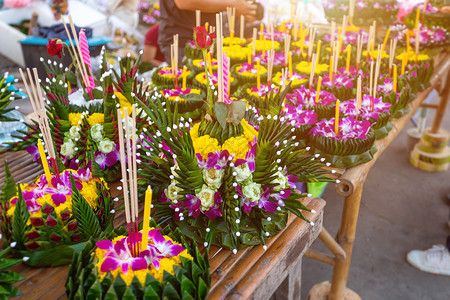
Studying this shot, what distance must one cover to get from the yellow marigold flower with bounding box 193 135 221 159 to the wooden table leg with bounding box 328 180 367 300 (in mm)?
1036

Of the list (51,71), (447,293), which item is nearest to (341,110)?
(51,71)

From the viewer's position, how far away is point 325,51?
8.89ft

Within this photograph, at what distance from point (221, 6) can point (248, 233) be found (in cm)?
204

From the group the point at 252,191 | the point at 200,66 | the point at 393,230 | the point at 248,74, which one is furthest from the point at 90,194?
the point at 393,230

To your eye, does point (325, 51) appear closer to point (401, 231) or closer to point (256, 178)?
point (401, 231)

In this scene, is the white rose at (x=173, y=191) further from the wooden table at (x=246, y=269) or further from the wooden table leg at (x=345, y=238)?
the wooden table leg at (x=345, y=238)

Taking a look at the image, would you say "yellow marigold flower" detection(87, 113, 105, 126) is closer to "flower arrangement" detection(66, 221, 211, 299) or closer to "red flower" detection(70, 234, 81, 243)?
"red flower" detection(70, 234, 81, 243)

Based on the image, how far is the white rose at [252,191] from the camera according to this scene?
985mm

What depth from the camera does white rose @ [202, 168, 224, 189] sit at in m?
0.99

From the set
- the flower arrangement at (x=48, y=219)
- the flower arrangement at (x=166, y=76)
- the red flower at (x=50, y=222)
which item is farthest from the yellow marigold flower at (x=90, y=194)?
the flower arrangement at (x=166, y=76)

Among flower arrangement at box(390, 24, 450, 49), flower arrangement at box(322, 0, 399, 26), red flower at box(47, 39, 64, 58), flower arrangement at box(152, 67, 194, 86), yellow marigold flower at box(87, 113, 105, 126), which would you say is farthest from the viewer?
flower arrangement at box(322, 0, 399, 26)

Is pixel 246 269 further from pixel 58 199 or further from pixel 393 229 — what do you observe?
Result: pixel 393 229

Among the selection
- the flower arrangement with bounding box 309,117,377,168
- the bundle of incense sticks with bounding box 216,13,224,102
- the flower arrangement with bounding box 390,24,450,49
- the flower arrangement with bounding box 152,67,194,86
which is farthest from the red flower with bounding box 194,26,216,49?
the flower arrangement with bounding box 390,24,450,49

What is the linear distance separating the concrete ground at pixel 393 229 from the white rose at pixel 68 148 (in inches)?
63.3
